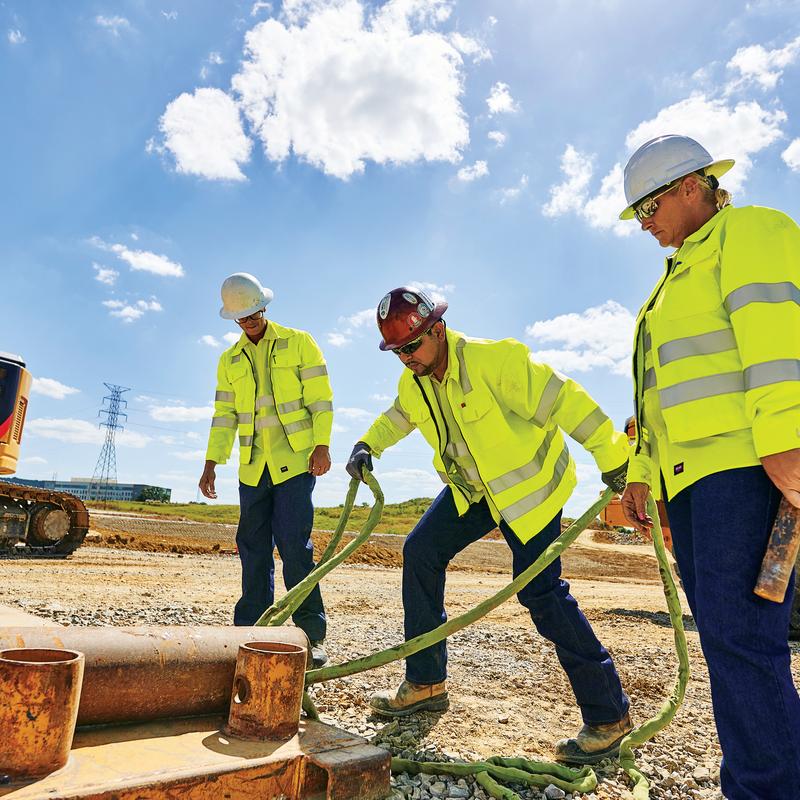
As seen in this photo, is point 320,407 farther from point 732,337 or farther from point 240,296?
point 732,337

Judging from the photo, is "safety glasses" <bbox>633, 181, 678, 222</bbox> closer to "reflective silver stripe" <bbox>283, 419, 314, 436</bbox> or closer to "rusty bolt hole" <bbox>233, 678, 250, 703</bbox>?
"rusty bolt hole" <bbox>233, 678, 250, 703</bbox>

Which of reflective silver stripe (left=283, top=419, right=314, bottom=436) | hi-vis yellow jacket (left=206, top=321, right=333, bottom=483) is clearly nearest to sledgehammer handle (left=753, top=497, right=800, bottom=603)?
hi-vis yellow jacket (left=206, top=321, right=333, bottom=483)

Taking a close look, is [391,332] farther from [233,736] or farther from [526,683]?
[526,683]

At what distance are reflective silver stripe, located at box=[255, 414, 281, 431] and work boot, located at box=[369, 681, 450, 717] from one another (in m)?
2.00

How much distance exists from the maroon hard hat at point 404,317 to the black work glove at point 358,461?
690mm

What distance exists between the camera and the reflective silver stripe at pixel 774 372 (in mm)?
1865

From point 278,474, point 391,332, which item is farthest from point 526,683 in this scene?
point 391,332

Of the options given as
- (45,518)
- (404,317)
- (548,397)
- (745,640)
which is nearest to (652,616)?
(548,397)

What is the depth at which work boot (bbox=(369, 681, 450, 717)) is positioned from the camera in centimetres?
337

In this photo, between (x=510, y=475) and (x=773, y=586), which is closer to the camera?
(x=773, y=586)

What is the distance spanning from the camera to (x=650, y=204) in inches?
100

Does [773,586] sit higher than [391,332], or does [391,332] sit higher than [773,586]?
[391,332]

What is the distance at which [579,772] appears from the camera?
2672mm

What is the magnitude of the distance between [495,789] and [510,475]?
1.39 metres
